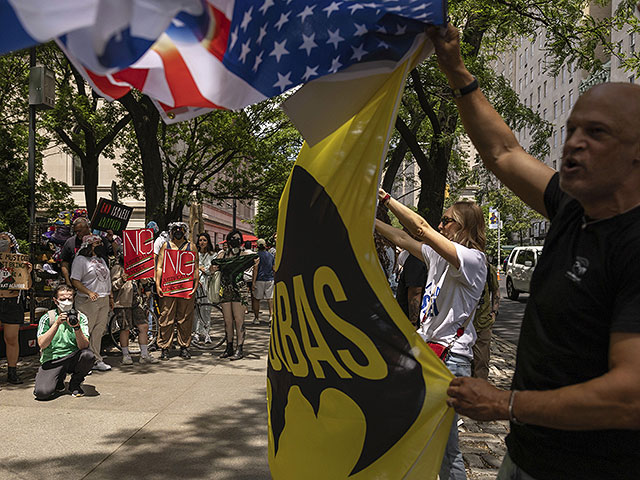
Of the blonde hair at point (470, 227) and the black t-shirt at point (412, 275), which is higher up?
the blonde hair at point (470, 227)

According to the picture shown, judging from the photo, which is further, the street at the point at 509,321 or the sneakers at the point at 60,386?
the street at the point at 509,321

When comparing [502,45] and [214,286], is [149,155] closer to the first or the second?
[214,286]

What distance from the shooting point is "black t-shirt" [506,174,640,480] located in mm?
1542

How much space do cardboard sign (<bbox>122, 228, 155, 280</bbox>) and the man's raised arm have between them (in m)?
8.04

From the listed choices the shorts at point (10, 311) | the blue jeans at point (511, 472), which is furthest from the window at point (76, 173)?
the blue jeans at point (511, 472)

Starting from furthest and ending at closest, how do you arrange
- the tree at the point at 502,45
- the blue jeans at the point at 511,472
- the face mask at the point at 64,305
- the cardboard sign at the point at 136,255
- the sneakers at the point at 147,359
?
the cardboard sign at the point at 136,255 < the tree at the point at 502,45 < the sneakers at the point at 147,359 < the face mask at the point at 64,305 < the blue jeans at the point at 511,472

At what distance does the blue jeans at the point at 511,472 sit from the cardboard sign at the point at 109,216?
9749 mm

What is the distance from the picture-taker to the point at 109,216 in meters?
10.8

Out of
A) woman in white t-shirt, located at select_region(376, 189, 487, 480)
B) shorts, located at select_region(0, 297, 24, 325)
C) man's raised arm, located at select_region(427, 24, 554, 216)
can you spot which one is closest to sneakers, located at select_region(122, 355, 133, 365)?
shorts, located at select_region(0, 297, 24, 325)

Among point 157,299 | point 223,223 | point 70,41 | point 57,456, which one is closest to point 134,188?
point 157,299

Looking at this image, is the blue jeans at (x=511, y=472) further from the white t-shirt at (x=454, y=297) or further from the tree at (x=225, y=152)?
the tree at (x=225, y=152)

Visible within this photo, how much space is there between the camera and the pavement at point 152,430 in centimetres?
446

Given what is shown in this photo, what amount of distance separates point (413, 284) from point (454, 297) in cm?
216

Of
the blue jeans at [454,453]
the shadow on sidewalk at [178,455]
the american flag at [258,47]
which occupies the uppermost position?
the american flag at [258,47]
